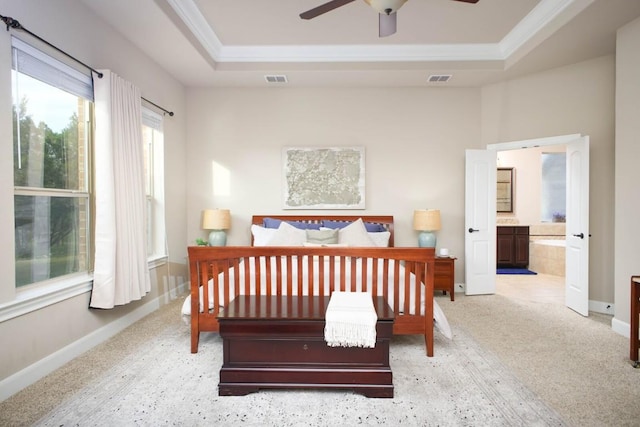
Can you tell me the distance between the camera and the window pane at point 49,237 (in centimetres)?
264

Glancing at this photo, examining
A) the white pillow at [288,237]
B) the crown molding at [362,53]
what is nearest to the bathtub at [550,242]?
the crown molding at [362,53]

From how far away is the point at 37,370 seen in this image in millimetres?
2607

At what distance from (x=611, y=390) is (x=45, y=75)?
448 cm

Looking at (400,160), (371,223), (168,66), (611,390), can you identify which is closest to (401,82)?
(400,160)

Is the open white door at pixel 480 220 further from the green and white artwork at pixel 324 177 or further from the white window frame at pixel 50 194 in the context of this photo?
the white window frame at pixel 50 194

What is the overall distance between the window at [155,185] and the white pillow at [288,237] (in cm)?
148

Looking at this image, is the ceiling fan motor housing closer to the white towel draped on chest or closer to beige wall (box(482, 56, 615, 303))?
the white towel draped on chest

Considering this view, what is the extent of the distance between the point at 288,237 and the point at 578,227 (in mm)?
3345

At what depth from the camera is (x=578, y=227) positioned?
14.4ft

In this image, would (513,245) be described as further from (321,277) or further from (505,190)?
(321,277)

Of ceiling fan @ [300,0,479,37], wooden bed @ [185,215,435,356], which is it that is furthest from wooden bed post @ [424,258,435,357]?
ceiling fan @ [300,0,479,37]

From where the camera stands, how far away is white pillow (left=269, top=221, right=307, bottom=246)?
432cm

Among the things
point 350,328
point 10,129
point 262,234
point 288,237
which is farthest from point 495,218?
point 10,129

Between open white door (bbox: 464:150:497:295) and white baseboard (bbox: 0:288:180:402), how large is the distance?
4.20 m
